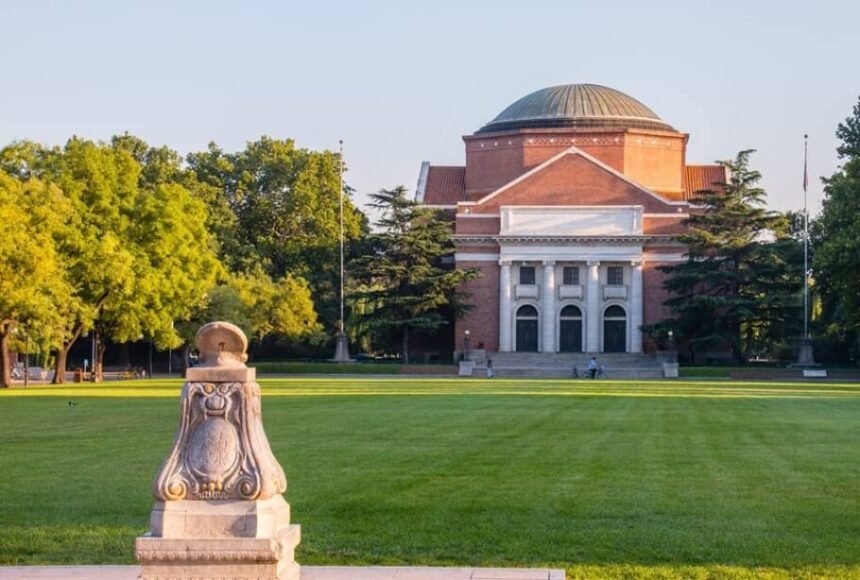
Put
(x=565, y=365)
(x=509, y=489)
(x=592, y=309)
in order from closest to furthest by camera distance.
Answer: (x=509, y=489) < (x=565, y=365) < (x=592, y=309)

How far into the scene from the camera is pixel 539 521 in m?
14.7

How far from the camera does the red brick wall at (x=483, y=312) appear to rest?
314 feet

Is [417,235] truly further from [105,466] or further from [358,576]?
[358,576]

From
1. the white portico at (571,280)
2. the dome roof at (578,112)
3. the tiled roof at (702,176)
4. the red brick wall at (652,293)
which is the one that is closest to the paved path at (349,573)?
the white portico at (571,280)

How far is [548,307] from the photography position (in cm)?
9506

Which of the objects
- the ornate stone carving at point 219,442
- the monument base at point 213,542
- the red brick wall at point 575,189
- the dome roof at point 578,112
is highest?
the dome roof at point 578,112

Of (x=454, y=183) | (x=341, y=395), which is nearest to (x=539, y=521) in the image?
(x=341, y=395)

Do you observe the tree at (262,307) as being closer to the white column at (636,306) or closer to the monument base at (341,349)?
the monument base at (341,349)

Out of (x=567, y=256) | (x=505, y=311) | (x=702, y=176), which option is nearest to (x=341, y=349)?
(x=505, y=311)

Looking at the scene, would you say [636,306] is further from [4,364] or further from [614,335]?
[4,364]

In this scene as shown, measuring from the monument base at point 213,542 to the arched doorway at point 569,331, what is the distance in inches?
3407

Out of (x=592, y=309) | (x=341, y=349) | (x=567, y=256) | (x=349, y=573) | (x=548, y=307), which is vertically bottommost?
(x=349, y=573)

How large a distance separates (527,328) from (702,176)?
65.9 feet

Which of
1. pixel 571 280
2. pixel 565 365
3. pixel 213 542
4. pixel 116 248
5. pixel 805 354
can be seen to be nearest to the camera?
pixel 213 542
